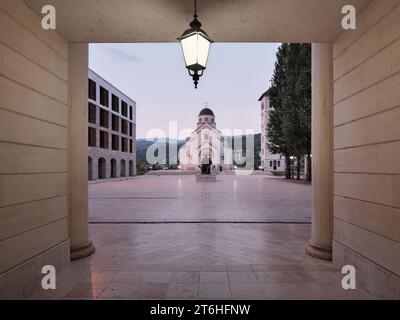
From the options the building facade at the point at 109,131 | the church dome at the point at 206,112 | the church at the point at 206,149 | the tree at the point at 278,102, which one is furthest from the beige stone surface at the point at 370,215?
the church dome at the point at 206,112

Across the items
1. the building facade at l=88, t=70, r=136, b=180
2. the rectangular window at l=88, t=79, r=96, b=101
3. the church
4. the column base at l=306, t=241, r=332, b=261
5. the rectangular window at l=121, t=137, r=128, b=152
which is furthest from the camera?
the church

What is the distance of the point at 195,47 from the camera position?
11.8ft

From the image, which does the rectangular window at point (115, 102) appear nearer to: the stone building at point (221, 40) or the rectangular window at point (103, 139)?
the rectangular window at point (103, 139)

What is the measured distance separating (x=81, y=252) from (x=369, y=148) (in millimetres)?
5307

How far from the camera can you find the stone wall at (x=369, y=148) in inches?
135

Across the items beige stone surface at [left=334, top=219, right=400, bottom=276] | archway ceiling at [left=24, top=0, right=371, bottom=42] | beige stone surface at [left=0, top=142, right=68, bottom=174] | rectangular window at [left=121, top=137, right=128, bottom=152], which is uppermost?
rectangular window at [left=121, top=137, right=128, bottom=152]

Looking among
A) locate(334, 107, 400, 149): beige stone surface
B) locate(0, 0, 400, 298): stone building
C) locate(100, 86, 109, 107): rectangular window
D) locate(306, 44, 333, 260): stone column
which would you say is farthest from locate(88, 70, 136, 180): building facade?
locate(334, 107, 400, 149): beige stone surface

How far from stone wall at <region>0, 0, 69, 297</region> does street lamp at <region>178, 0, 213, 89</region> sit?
90.5 inches

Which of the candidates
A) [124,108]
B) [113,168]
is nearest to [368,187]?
[113,168]

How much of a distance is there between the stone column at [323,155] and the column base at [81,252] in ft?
14.5

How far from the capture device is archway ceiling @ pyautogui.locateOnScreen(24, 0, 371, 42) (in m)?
3.86

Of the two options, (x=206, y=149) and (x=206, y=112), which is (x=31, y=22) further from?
(x=206, y=112)

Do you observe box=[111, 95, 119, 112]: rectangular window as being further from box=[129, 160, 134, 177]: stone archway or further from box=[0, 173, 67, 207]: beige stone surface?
box=[0, 173, 67, 207]: beige stone surface
